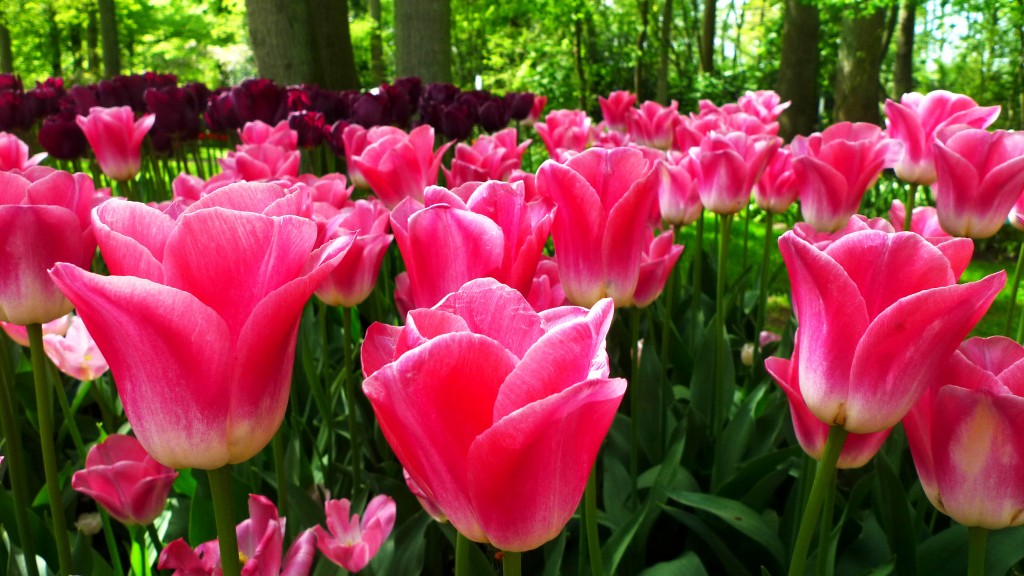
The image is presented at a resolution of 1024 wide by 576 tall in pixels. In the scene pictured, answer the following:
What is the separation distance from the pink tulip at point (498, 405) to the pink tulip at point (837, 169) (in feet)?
4.66

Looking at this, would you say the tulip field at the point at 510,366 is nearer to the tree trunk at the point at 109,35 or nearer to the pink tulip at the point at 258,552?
the pink tulip at the point at 258,552

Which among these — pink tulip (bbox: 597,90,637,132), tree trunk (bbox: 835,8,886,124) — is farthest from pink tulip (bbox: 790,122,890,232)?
tree trunk (bbox: 835,8,886,124)

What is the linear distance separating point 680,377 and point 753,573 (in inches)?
38.5

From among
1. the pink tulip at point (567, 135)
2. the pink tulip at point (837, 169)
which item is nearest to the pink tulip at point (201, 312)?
the pink tulip at point (837, 169)

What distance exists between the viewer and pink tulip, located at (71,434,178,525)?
127cm

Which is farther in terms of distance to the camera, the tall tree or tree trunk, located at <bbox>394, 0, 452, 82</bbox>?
the tall tree

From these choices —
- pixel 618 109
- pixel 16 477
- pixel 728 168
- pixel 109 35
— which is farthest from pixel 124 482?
pixel 109 35

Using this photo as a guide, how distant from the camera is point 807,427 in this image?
3.44 feet

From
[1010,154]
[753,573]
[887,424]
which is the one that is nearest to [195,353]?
[887,424]

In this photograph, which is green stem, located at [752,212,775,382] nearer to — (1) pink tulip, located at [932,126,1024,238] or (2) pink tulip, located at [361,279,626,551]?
(1) pink tulip, located at [932,126,1024,238]

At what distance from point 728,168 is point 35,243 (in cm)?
148

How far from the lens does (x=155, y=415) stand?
0.77 metres

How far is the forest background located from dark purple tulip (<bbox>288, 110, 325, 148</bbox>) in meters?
3.09

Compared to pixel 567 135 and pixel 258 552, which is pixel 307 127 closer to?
pixel 567 135
